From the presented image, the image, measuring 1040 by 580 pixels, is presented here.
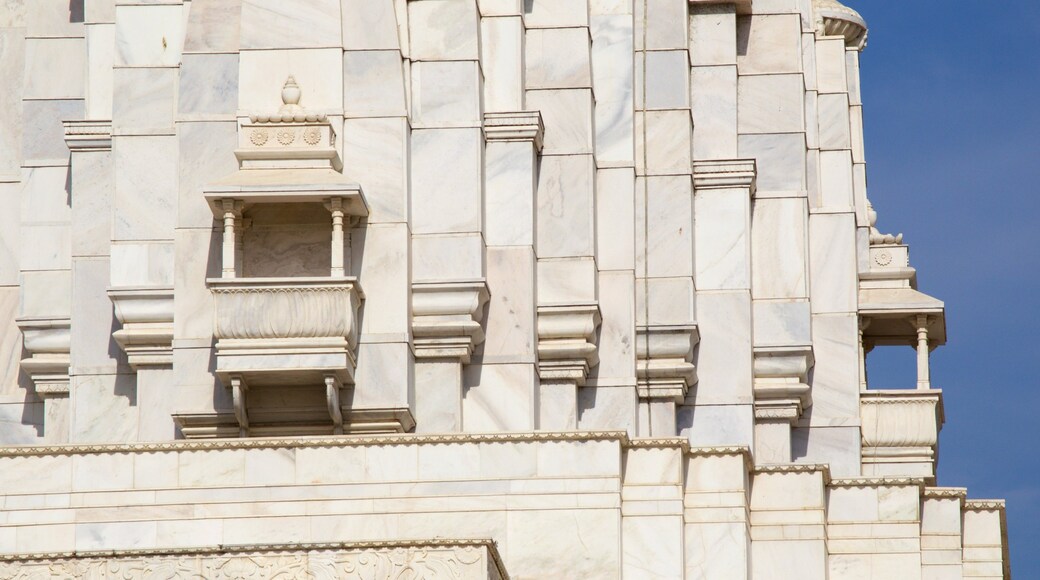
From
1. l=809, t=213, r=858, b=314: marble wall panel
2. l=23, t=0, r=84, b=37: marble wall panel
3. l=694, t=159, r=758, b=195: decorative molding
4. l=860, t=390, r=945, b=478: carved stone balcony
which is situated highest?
l=23, t=0, r=84, b=37: marble wall panel

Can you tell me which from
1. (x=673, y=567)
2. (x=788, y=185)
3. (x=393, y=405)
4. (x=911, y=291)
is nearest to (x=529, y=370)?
(x=393, y=405)

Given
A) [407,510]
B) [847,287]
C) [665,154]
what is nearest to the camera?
[407,510]

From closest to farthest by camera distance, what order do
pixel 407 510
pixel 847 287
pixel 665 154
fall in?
pixel 407 510 < pixel 665 154 < pixel 847 287

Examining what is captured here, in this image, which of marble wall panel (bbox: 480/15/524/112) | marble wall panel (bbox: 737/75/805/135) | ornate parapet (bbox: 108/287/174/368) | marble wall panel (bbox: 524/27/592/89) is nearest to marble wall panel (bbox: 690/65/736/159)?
marble wall panel (bbox: 737/75/805/135)

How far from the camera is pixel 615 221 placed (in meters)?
59.1

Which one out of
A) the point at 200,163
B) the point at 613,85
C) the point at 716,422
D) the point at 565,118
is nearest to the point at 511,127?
the point at 565,118

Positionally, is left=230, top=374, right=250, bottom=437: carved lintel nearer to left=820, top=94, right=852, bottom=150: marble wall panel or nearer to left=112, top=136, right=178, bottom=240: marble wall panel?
left=112, top=136, right=178, bottom=240: marble wall panel

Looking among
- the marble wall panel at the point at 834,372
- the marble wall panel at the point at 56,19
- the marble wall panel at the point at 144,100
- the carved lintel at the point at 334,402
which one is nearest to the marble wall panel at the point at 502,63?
the marble wall panel at the point at 144,100

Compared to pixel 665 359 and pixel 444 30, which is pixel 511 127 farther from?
pixel 665 359

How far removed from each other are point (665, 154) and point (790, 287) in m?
Result: 3.70

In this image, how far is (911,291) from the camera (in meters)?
69.4

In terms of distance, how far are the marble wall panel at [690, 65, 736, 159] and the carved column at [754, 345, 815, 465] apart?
3843 mm

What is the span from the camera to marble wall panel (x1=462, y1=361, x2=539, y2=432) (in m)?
54.5

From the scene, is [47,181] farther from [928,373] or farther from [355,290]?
[928,373]
